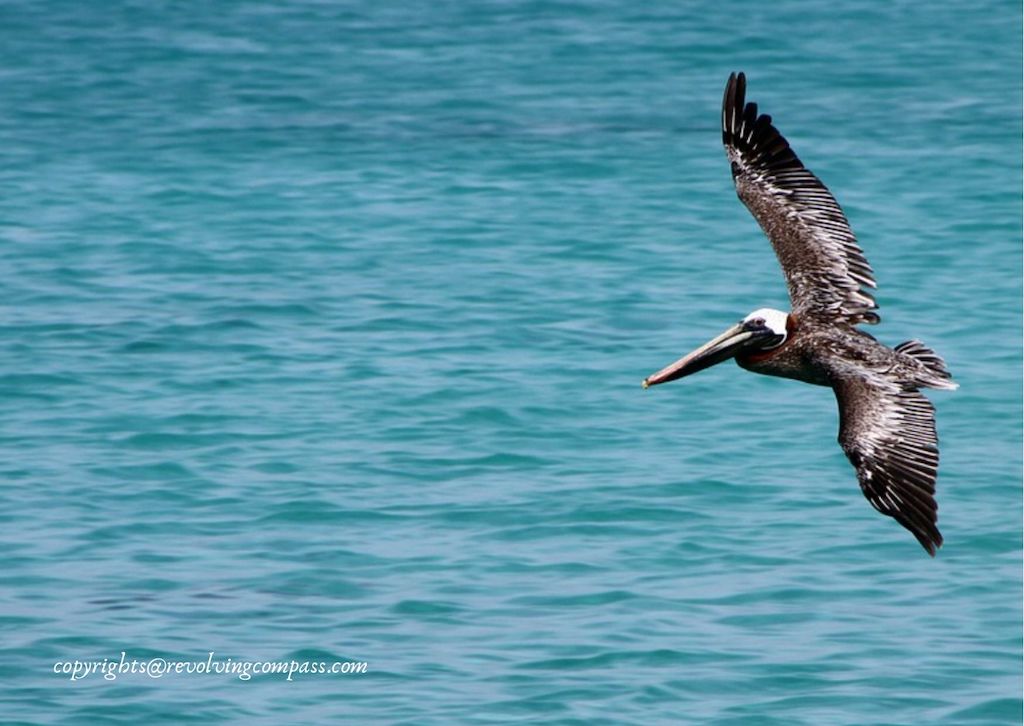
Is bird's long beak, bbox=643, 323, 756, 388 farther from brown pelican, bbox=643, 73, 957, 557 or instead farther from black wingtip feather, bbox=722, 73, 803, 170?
black wingtip feather, bbox=722, 73, 803, 170

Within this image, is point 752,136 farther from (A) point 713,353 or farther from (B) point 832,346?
(B) point 832,346

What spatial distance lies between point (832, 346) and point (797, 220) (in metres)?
1.32

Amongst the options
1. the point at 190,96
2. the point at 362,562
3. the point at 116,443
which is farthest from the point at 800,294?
the point at 190,96

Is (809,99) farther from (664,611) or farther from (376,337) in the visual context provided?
(664,611)

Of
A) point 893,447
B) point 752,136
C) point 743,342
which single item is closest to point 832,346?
point 743,342

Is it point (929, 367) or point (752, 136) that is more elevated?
point (752, 136)

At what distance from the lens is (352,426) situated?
13.4 meters

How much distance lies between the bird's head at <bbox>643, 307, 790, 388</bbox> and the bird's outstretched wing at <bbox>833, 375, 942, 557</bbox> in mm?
570

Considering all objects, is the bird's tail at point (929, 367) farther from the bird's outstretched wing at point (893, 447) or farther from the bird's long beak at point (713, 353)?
the bird's long beak at point (713, 353)

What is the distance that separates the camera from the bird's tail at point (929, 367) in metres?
9.26

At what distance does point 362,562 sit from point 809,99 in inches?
451

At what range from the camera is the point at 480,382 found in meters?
14.1
